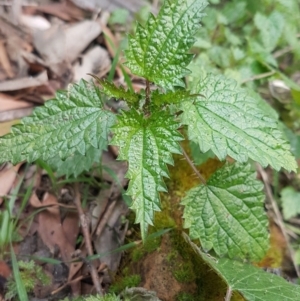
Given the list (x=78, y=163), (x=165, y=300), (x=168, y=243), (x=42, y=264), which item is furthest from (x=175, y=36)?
(x=42, y=264)

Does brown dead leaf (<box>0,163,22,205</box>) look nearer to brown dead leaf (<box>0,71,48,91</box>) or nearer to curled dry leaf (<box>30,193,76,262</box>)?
curled dry leaf (<box>30,193,76,262</box>)

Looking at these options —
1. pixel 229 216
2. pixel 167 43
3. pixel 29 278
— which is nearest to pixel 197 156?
pixel 229 216

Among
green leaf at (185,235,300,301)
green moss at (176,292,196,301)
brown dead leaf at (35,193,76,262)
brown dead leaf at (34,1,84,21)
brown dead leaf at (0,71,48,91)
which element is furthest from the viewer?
brown dead leaf at (34,1,84,21)

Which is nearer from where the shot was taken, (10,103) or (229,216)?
(229,216)

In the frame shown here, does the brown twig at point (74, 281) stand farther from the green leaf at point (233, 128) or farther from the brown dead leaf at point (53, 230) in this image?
the green leaf at point (233, 128)

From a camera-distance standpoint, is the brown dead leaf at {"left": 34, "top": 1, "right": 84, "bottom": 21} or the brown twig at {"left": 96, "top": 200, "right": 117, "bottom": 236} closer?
the brown twig at {"left": 96, "top": 200, "right": 117, "bottom": 236}

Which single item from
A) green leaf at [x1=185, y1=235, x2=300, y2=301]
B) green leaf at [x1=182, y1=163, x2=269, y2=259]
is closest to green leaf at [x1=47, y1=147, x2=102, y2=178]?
green leaf at [x1=182, y1=163, x2=269, y2=259]

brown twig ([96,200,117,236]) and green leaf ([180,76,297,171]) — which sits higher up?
green leaf ([180,76,297,171])

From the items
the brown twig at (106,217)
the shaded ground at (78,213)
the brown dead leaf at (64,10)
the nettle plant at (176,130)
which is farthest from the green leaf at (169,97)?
the brown dead leaf at (64,10)

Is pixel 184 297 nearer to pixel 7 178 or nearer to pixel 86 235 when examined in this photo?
pixel 86 235
